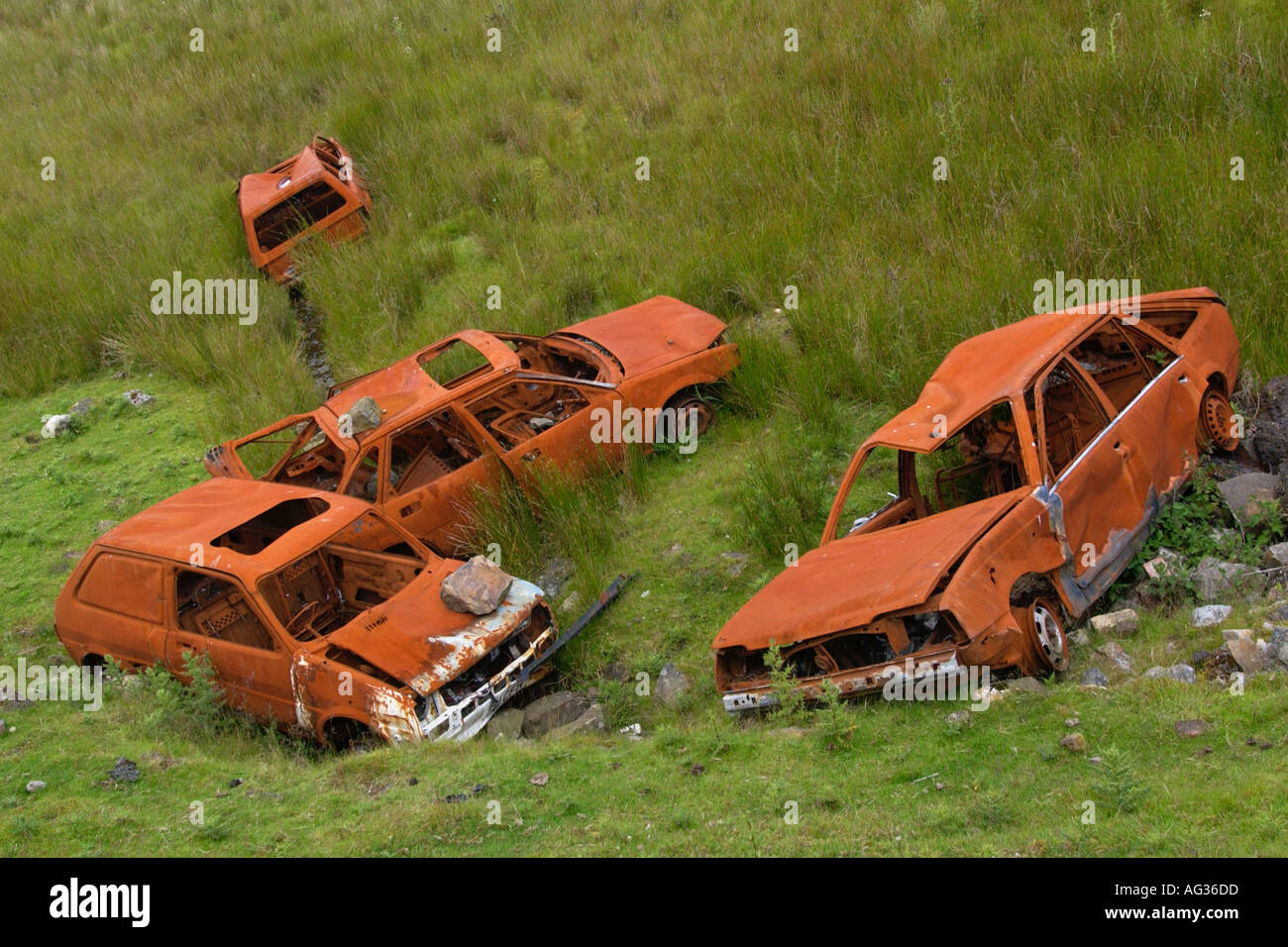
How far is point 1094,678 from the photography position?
5.74 m

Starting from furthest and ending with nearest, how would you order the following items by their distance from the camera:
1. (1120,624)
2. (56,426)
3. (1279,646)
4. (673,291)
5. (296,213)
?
(296,213)
(56,426)
(673,291)
(1120,624)
(1279,646)

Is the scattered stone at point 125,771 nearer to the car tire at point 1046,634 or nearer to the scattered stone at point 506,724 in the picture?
the scattered stone at point 506,724

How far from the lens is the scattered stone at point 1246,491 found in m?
6.64

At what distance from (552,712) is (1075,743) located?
3.41 meters

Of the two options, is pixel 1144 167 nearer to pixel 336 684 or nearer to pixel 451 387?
pixel 451 387

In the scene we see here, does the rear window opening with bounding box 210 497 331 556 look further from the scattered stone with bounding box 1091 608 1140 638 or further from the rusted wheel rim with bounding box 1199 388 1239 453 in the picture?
the rusted wheel rim with bounding box 1199 388 1239 453

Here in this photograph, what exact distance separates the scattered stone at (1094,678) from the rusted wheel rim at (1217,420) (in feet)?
7.51

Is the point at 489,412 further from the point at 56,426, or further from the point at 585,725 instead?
the point at 56,426

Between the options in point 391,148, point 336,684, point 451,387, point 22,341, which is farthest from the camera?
point 391,148

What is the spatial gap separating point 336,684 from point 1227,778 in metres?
4.89

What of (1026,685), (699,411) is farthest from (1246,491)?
(699,411)

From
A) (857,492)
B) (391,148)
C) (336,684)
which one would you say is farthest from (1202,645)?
(391,148)

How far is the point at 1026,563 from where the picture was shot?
5.90m

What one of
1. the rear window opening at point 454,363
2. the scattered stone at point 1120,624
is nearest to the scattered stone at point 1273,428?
the scattered stone at point 1120,624
